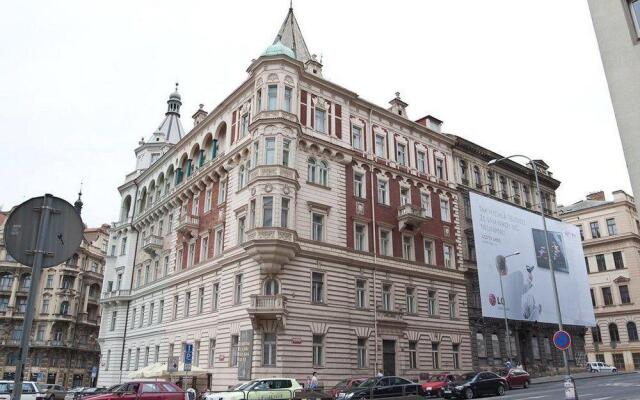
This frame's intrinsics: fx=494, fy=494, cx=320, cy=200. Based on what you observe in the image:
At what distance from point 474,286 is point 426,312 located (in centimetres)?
857

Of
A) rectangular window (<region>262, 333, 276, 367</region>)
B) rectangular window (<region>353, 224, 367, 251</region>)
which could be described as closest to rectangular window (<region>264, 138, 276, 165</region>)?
rectangular window (<region>353, 224, 367, 251</region>)

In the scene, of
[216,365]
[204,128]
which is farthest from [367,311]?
[204,128]

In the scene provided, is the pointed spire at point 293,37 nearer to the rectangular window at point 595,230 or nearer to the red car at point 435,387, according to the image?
the red car at point 435,387

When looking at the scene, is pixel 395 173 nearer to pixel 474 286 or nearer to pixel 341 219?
pixel 341 219

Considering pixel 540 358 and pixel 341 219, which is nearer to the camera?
pixel 341 219

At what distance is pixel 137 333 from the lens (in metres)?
53.0

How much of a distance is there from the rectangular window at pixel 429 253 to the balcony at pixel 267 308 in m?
16.7

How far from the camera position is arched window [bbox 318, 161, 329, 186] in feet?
128

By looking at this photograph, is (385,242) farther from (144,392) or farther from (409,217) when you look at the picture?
(144,392)

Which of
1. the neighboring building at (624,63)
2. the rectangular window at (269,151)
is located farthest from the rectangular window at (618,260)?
the neighboring building at (624,63)

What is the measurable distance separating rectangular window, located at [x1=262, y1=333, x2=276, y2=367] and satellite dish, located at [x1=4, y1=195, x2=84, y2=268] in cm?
2852

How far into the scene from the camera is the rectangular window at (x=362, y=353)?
3631 centimetres

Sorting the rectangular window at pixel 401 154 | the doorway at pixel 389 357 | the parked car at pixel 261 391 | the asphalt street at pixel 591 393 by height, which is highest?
the rectangular window at pixel 401 154

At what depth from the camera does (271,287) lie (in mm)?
34000
